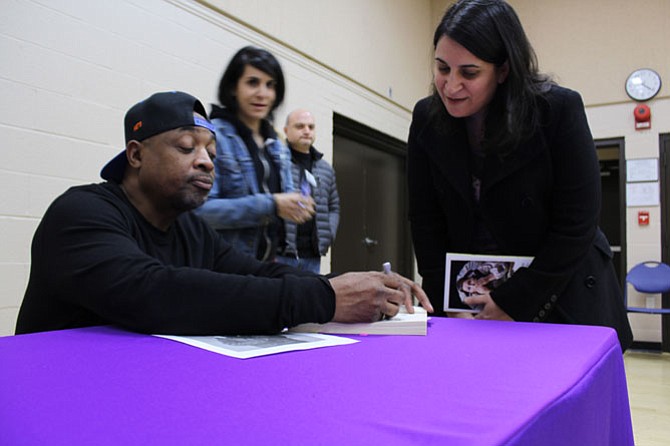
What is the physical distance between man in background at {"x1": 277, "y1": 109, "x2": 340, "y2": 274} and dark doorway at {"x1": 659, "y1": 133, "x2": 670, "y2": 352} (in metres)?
3.76

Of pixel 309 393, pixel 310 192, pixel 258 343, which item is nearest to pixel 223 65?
pixel 310 192

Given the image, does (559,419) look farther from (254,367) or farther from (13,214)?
(13,214)

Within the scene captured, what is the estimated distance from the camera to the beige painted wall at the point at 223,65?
2.12 meters

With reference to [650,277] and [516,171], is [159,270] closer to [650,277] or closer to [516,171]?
[516,171]

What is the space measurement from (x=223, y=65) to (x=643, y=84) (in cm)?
404

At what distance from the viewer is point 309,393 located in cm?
49

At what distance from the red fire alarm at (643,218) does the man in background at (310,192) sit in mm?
3664

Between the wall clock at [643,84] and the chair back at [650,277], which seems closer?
the chair back at [650,277]

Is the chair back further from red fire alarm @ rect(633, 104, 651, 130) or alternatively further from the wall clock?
the wall clock

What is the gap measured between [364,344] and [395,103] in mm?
4653

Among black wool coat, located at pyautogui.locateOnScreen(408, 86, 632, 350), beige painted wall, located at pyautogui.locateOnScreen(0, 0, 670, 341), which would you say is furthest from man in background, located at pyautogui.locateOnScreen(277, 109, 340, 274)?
black wool coat, located at pyautogui.locateOnScreen(408, 86, 632, 350)

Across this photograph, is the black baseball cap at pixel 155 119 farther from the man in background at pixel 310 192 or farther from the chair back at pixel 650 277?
the chair back at pixel 650 277

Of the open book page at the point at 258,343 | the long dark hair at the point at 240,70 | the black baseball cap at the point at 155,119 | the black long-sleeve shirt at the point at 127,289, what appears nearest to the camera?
the open book page at the point at 258,343

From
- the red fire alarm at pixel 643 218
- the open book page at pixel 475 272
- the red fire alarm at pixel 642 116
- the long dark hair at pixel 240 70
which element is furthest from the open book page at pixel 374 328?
the red fire alarm at pixel 642 116
